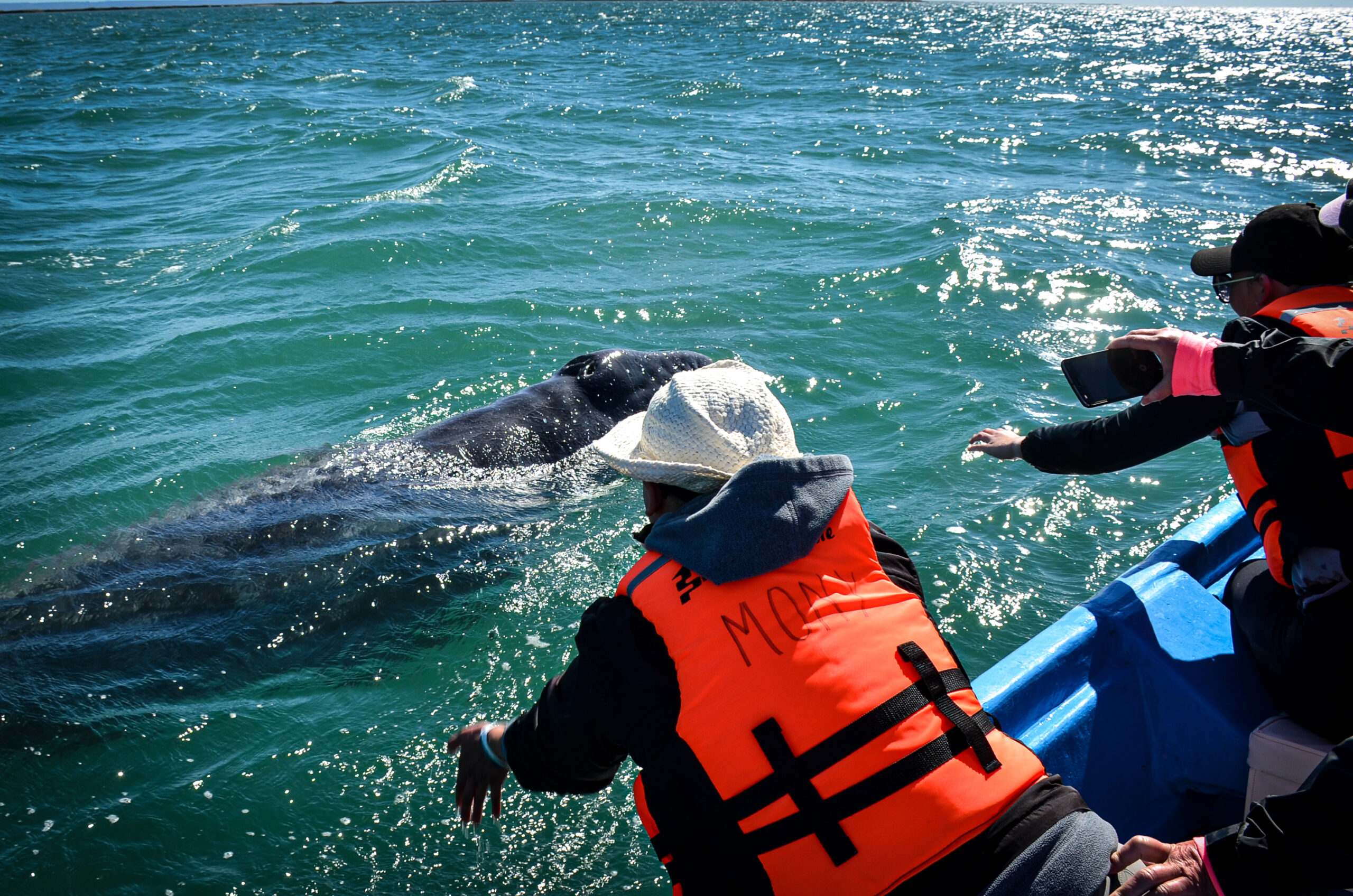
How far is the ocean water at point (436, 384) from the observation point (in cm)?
478

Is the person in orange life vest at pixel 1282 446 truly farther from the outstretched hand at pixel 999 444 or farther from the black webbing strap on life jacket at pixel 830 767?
the black webbing strap on life jacket at pixel 830 767

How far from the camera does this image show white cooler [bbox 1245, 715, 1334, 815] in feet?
11.3

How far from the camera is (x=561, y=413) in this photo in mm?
7410

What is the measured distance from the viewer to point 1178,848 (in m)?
2.37

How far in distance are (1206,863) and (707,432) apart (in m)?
1.66

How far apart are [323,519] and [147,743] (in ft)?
6.10

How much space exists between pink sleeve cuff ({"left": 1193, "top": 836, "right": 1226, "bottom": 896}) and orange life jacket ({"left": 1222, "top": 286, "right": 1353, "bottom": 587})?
5.10ft

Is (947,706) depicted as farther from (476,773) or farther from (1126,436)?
(1126,436)

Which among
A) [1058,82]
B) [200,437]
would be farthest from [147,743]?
[1058,82]

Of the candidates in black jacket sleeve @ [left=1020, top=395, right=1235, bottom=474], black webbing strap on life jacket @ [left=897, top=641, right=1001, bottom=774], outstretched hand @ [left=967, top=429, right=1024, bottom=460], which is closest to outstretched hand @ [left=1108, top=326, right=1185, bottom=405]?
black jacket sleeve @ [left=1020, top=395, right=1235, bottom=474]

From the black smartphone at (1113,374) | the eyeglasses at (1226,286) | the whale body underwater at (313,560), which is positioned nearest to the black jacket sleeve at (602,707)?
the black smartphone at (1113,374)

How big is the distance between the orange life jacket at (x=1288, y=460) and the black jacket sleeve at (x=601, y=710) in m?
1.87

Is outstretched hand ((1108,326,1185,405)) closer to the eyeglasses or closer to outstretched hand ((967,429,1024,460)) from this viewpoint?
the eyeglasses

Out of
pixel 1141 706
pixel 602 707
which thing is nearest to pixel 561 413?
pixel 1141 706
